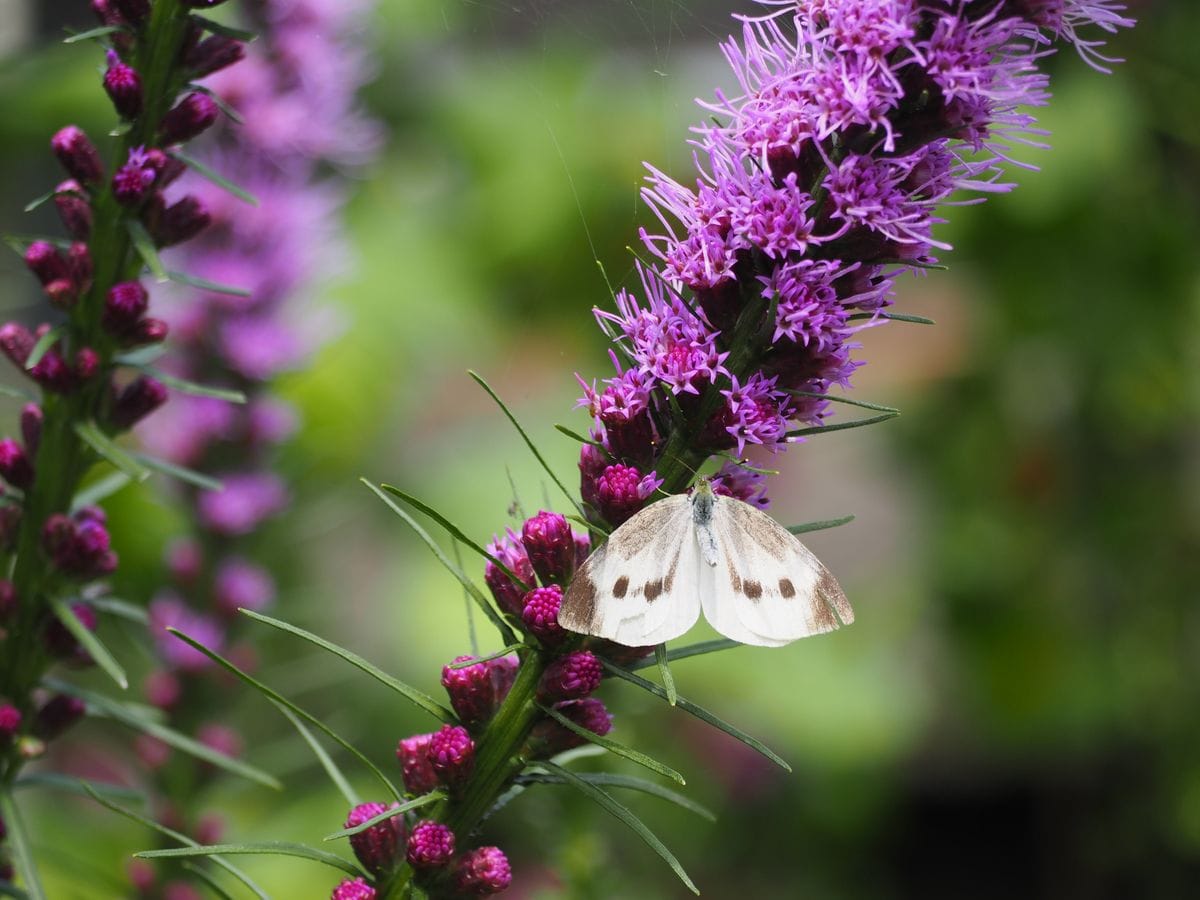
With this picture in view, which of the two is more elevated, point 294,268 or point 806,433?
point 806,433

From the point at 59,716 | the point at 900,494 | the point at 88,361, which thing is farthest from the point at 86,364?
the point at 900,494

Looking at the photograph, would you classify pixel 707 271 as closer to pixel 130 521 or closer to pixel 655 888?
pixel 655 888

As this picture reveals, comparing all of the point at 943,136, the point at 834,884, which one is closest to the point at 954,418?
the point at 834,884

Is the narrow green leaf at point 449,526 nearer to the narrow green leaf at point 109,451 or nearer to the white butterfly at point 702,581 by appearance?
the white butterfly at point 702,581

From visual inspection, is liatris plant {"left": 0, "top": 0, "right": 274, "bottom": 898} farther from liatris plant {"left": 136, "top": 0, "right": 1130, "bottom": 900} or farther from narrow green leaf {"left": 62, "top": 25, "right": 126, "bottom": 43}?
liatris plant {"left": 136, "top": 0, "right": 1130, "bottom": 900}

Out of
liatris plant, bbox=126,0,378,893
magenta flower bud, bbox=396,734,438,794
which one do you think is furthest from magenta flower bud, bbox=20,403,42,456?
liatris plant, bbox=126,0,378,893

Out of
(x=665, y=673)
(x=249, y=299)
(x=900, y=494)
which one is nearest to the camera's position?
(x=665, y=673)

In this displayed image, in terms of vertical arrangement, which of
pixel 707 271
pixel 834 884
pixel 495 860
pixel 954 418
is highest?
pixel 707 271

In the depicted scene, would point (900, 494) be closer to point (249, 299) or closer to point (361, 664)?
point (249, 299)
